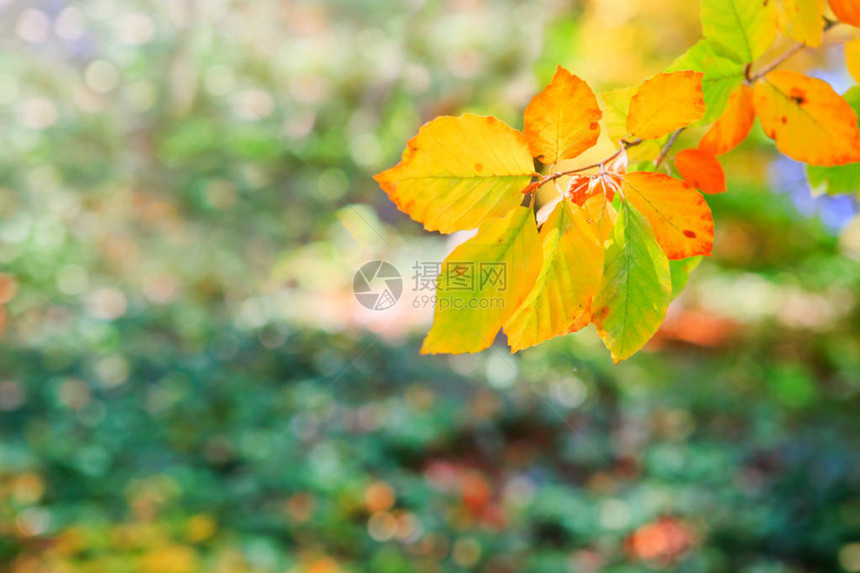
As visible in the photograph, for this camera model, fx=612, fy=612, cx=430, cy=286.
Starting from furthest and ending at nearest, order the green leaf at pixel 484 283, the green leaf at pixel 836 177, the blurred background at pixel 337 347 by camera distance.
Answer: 1. the blurred background at pixel 337 347
2. the green leaf at pixel 836 177
3. the green leaf at pixel 484 283

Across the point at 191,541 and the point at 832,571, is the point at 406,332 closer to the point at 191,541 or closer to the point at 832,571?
the point at 191,541

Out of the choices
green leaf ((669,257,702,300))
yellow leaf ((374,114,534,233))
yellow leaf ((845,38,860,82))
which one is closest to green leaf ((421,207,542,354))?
yellow leaf ((374,114,534,233))

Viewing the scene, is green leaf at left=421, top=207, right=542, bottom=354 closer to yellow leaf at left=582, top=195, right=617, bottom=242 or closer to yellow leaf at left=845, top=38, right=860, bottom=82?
yellow leaf at left=582, top=195, right=617, bottom=242

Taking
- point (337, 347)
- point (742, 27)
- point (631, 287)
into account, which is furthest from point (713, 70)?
point (337, 347)

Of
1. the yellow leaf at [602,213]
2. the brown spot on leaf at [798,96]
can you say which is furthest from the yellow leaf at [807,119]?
the yellow leaf at [602,213]

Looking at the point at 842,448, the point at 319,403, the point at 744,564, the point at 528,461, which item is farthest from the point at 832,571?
the point at 319,403

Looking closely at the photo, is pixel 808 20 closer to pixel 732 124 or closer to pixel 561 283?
pixel 732 124

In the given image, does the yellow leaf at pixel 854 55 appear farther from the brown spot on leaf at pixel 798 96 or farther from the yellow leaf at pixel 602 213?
the yellow leaf at pixel 602 213
